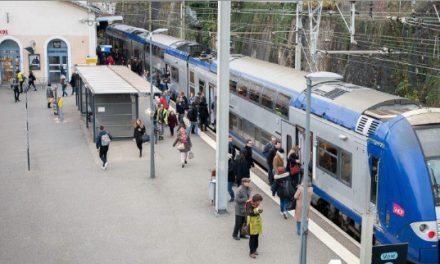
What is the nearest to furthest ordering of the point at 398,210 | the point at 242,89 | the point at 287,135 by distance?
1. the point at 398,210
2. the point at 287,135
3. the point at 242,89

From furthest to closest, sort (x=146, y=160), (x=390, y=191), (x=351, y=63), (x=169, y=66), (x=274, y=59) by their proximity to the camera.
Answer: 1. (x=274, y=59)
2. (x=169, y=66)
3. (x=351, y=63)
4. (x=146, y=160)
5. (x=390, y=191)

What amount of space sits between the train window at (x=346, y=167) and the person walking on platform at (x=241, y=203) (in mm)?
2069

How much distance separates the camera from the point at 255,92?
20344mm

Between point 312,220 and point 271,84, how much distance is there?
5.29 metres

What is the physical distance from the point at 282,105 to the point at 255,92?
98.9 inches

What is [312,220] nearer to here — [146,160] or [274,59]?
[146,160]

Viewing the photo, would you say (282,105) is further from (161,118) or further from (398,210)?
(161,118)

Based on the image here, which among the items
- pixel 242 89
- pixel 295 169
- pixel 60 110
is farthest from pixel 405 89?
pixel 60 110

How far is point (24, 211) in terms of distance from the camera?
1602 cm

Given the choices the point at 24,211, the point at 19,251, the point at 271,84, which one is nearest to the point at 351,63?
the point at 271,84

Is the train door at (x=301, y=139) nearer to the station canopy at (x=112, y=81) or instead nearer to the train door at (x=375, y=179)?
the train door at (x=375, y=179)

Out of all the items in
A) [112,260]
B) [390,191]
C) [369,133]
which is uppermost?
[369,133]

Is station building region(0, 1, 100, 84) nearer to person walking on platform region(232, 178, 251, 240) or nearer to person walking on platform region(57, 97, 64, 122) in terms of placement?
person walking on platform region(57, 97, 64, 122)

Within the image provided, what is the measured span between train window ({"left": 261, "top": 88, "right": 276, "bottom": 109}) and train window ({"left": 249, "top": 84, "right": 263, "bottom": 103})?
39 centimetres
